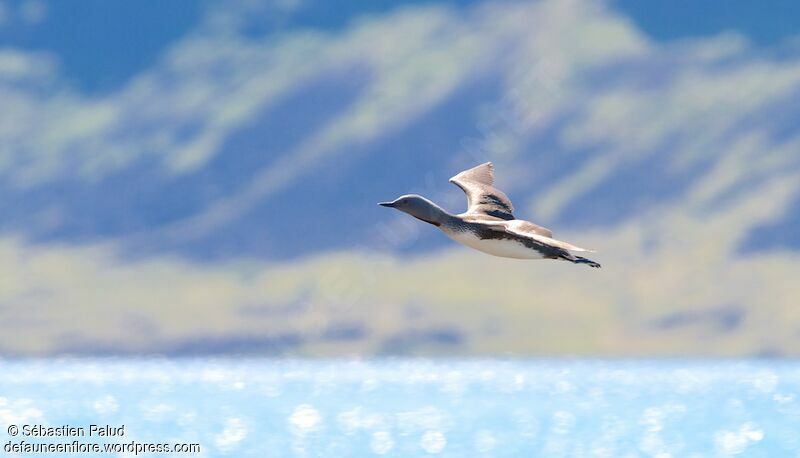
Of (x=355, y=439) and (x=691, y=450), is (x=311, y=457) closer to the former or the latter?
(x=355, y=439)

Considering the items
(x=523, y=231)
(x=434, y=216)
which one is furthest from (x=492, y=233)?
(x=434, y=216)

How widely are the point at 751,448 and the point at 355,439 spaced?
128 feet

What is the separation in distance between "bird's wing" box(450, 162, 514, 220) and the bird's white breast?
3.75m

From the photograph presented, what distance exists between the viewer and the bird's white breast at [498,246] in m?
42.3

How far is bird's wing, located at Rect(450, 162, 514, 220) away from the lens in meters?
47.1

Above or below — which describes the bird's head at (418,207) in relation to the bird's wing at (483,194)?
below

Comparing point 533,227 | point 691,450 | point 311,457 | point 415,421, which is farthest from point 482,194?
point 415,421

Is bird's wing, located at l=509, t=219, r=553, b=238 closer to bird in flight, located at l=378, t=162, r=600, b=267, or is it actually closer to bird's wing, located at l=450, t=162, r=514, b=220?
bird in flight, located at l=378, t=162, r=600, b=267

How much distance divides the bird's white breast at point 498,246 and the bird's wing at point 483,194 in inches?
148

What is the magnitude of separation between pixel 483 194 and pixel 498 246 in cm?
620

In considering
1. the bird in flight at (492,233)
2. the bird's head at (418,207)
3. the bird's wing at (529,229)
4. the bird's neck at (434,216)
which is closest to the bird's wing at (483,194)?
the bird in flight at (492,233)

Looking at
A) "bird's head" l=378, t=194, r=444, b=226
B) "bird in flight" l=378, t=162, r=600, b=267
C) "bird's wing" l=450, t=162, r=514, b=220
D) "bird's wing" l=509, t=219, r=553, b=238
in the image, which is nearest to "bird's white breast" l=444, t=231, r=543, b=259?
"bird in flight" l=378, t=162, r=600, b=267

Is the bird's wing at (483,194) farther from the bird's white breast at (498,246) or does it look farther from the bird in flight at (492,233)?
the bird's white breast at (498,246)

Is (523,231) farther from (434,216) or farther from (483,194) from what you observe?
(483,194)
